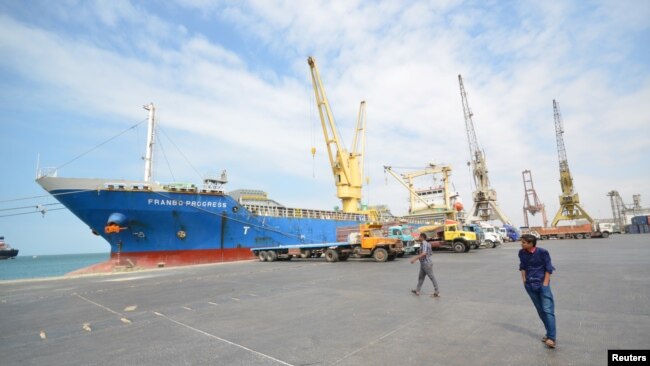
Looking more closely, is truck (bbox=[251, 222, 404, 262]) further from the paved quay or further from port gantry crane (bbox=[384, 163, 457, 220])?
port gantry crane (bbox=[384, 163, 457, 220])

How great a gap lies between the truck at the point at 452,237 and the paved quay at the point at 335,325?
16019 millimetres

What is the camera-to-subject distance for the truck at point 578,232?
163ft

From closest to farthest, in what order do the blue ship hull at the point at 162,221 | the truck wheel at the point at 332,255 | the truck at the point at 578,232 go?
the truck wheel at the point at 332,255 < the blue ship hull at the point at 162,221 < the truck at the point at 578,232

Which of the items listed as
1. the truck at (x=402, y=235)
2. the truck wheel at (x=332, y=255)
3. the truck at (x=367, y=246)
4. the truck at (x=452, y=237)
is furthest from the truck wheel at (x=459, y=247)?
the truck wheel at (x=332, y=255)

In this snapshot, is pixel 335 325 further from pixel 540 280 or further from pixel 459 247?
pixel 459 247

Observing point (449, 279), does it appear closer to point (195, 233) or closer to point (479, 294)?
point (479, 294)

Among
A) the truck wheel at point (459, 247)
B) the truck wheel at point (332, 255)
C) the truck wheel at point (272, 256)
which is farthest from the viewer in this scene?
the truck wheel at point (459, 247)

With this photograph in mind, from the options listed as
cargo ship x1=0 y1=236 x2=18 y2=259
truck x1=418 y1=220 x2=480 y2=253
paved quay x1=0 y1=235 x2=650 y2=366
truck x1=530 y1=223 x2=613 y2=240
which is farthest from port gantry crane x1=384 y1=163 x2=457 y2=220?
cargo ship x1=0 y1=236 x2=18 y2=259

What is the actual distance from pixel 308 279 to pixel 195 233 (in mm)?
16048

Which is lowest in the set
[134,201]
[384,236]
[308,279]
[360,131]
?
[308,279]

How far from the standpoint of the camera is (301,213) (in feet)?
122

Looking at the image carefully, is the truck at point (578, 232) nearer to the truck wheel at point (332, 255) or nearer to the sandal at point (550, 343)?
the truck wheel at point (332, 255)

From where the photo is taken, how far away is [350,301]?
8703 millimetres

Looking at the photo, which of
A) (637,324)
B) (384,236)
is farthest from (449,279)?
(384,236)
